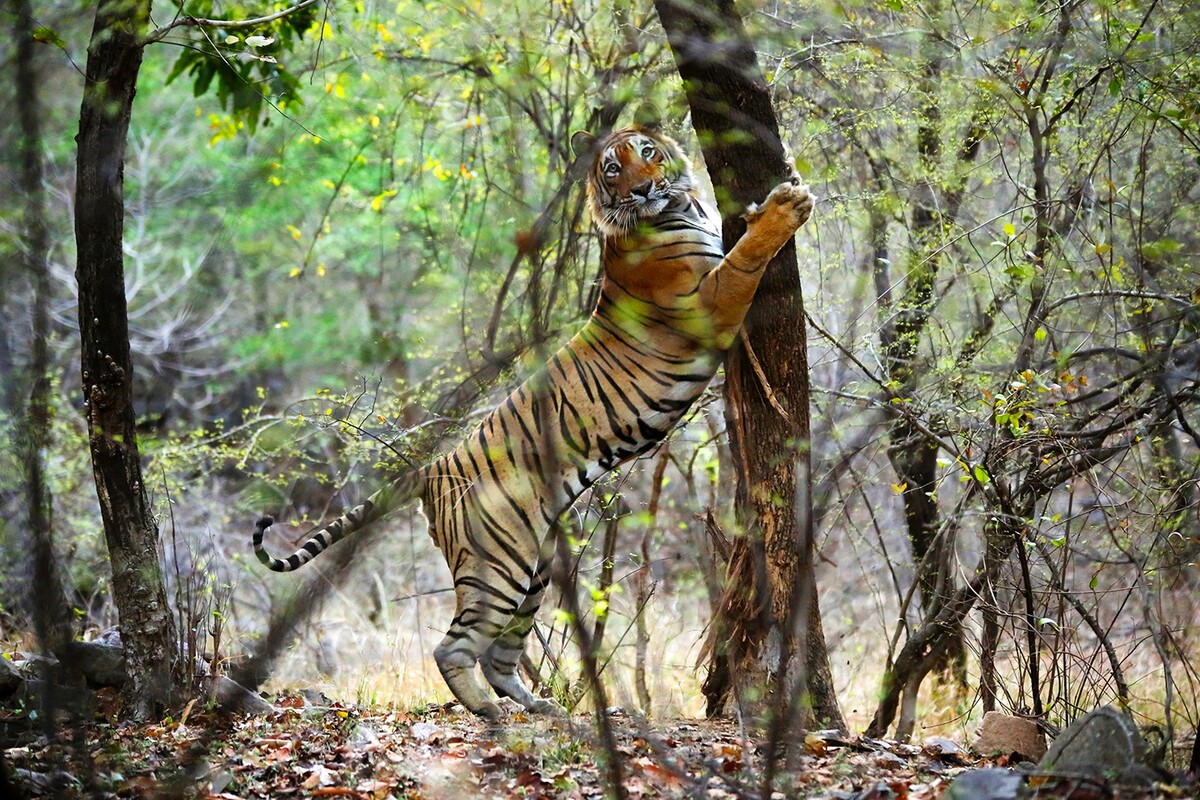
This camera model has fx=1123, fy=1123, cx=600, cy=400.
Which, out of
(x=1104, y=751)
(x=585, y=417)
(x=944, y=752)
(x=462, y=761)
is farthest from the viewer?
(x=585, y=417)

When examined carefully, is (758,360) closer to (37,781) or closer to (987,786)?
(987,786)

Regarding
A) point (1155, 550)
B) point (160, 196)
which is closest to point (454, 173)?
point (1155, 550)

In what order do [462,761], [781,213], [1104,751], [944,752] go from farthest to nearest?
1. [781,213]
2. [944,752]
3. [462,761]
4. [1104,751]

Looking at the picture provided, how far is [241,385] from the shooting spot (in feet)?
54.4

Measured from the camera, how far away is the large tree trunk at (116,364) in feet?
15.0

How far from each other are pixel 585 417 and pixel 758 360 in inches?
37.1

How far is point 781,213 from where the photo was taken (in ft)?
14.6

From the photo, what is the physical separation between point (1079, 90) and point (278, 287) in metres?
14.3

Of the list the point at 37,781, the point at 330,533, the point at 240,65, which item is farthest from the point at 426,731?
the point at 240,65

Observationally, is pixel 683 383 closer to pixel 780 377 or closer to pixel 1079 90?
pixel 780 377

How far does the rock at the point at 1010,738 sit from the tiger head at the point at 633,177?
2.65m

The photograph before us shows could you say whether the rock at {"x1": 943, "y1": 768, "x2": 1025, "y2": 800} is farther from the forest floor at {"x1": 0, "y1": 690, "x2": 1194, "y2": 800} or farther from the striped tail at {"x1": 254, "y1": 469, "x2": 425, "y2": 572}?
the striped tail at {"x1": 254, "y1": 469, "x2": 425, "y2": 572}

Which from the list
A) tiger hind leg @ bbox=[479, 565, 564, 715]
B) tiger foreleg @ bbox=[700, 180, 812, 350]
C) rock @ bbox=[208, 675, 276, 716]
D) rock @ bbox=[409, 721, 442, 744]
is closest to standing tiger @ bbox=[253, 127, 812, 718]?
tiger hind leg @ bbox=[479, 565, 564, 715]

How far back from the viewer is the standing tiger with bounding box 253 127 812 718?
5.10m
